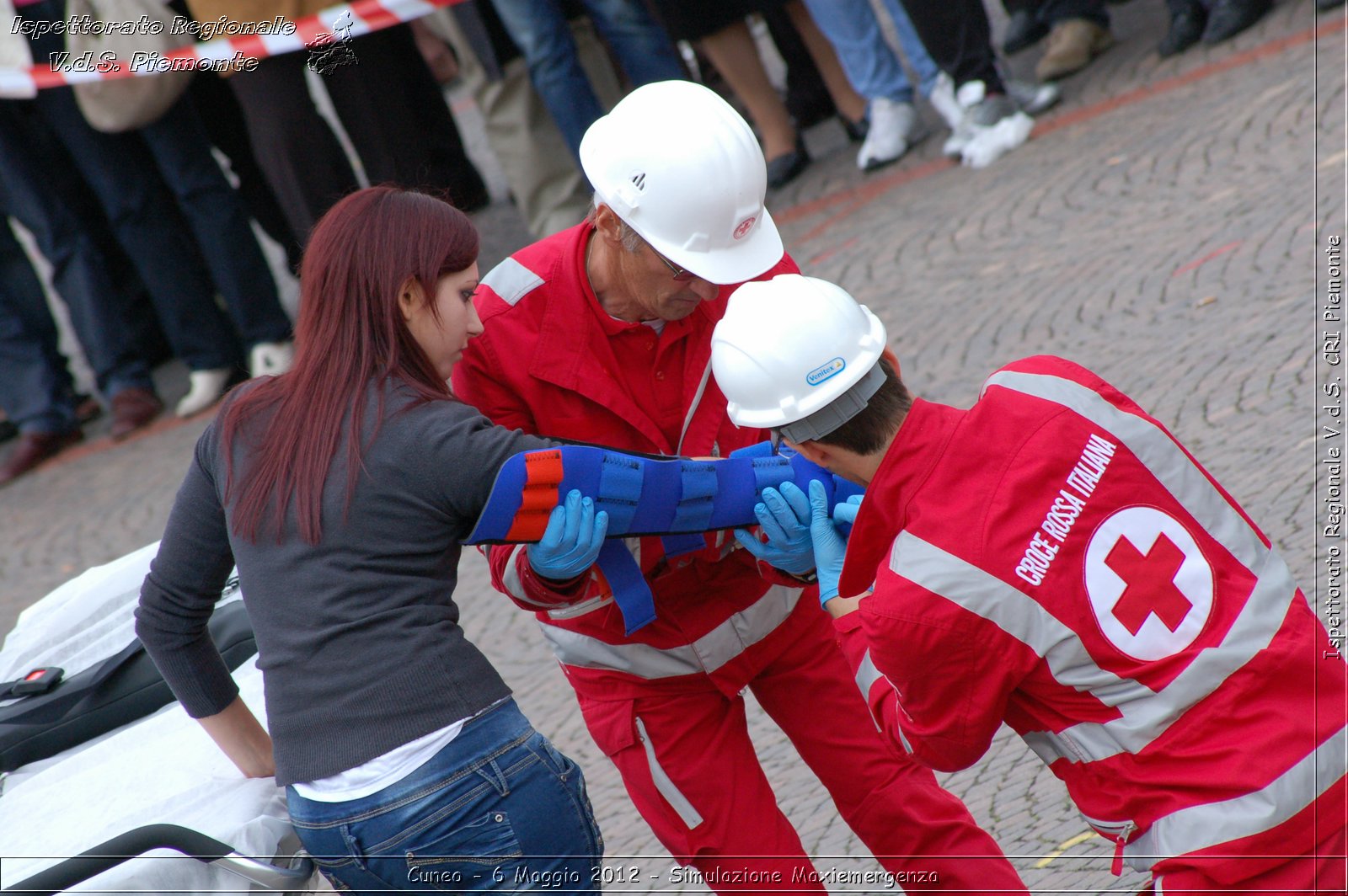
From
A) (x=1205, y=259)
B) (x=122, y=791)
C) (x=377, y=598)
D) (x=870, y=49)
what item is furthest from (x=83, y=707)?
(x=870, y=49)

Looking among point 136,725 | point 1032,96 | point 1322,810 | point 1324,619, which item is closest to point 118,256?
point 1032,96

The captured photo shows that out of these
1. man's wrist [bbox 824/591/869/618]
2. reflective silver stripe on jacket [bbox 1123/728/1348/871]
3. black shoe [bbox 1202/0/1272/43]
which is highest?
man's wrist [bbox 824/591/869/618]

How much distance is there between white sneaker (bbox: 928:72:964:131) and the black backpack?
5518mm

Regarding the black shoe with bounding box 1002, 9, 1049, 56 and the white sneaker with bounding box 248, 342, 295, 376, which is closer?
the white sneaker with bounding box 248, 342, 295, 376

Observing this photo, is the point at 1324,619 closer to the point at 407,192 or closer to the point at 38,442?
the point at 407,192

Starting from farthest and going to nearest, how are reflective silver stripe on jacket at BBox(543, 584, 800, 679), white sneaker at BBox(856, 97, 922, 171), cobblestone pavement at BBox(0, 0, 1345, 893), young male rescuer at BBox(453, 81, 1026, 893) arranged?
white sneaker at BBox(856, 97, 922, 171), cobblestone pavement at BBox(0, 0, 1345, 893), reflective silver stripe on jacket at BBox(543, 584, 800, 679), young male rescuer at BBox(453, 81, 1026, 893)

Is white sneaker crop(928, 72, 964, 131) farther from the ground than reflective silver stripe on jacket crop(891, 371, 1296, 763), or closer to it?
closer to it

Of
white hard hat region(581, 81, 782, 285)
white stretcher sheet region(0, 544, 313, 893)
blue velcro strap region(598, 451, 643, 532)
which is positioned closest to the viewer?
white stretcher sheet region(0, 544, 313, 893)

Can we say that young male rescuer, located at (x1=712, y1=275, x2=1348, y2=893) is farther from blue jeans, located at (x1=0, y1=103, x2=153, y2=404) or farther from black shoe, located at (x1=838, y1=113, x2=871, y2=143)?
blue jeans, located at (x1=0, y1=103, x2=153, y2=404)

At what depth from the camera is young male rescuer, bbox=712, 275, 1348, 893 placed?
1983mm

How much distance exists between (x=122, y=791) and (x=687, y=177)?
154cm

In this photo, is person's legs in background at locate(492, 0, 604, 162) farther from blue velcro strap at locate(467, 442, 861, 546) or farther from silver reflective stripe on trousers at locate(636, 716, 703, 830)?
silver reflective stripe on trousers at locate(636, 716, 703, 830)

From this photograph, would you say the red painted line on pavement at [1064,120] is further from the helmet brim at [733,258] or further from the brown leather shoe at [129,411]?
the helmet brim at [733,258]

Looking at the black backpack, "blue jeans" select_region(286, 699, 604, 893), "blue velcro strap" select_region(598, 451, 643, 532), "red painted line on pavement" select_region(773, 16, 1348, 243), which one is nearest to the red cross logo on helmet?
"blue velcro strap" select_region(598, 451, 643, 532)
